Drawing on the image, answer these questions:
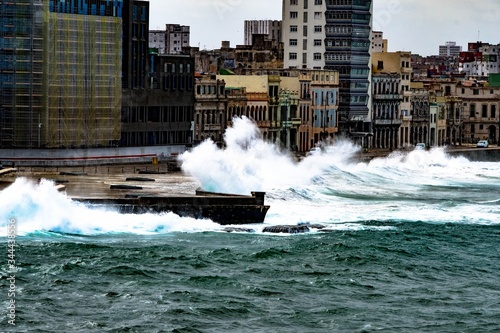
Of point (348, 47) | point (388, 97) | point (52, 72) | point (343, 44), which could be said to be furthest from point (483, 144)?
point (52, 72)

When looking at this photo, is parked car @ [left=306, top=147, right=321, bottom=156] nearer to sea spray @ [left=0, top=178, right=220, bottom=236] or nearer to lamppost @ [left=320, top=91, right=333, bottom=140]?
lamppost @ [left=320, top=91, right=333, bottom=140]

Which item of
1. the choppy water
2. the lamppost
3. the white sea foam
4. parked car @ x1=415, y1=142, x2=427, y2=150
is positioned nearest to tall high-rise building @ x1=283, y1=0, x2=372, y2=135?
the lamppost

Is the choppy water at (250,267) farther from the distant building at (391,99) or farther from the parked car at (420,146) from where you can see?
the distant building at (391,99)

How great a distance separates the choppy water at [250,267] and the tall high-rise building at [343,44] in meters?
60.2

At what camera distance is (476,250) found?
7569 cm

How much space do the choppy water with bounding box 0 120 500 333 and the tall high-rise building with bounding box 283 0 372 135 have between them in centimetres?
6018

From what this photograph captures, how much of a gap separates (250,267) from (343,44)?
9829 centimetres

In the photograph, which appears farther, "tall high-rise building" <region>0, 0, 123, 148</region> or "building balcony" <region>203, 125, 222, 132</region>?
"building balcony" <region>203, 125, 222, 132</region>

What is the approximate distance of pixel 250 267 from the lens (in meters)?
67.2

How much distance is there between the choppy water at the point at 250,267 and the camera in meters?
55.8

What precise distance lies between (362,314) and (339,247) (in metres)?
17.2

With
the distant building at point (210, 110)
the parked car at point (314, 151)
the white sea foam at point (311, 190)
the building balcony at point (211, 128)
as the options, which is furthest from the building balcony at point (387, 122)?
the building balcony at point (211, 128)

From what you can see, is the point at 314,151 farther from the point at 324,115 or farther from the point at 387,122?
the point at 387,122

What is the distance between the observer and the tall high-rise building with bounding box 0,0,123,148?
110750mm
